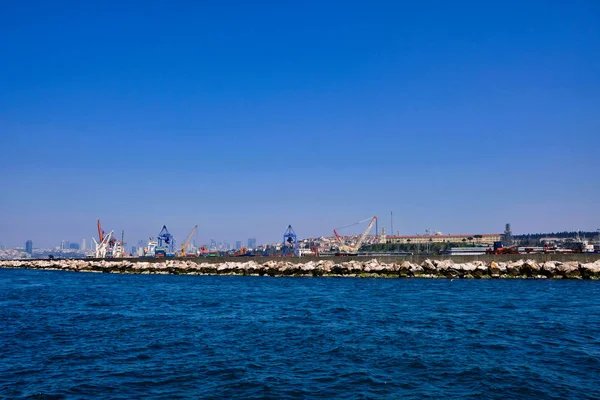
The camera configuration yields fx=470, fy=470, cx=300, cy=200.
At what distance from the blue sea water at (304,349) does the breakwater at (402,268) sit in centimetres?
2075

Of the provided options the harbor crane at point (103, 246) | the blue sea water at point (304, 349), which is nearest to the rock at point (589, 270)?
the blue sea water at point (304, 349)

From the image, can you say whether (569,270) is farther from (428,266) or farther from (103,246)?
(103,246)

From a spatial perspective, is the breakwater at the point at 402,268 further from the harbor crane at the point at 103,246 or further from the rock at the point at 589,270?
the harbor crane at the point at 103,246

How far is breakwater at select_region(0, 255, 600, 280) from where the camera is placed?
161 ft

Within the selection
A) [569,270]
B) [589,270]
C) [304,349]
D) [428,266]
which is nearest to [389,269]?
[428,266]

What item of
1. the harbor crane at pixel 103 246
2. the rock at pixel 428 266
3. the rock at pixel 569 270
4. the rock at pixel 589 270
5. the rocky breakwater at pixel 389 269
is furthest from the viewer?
the harbor crane at pixel 103 246

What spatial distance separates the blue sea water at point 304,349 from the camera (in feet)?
39.6

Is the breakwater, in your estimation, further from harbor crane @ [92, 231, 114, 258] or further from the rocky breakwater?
harbor crane @ [92, 231, 114, 258]

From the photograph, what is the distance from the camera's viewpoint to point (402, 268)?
176 ft

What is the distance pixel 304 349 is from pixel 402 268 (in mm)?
39314

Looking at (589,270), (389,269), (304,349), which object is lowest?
(589,270)

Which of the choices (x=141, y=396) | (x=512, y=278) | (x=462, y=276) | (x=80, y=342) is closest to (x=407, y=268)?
(x=462, y=276)

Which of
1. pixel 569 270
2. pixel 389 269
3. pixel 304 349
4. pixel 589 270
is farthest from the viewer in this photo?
pixel 389 269

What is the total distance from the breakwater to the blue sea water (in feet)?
68.1
